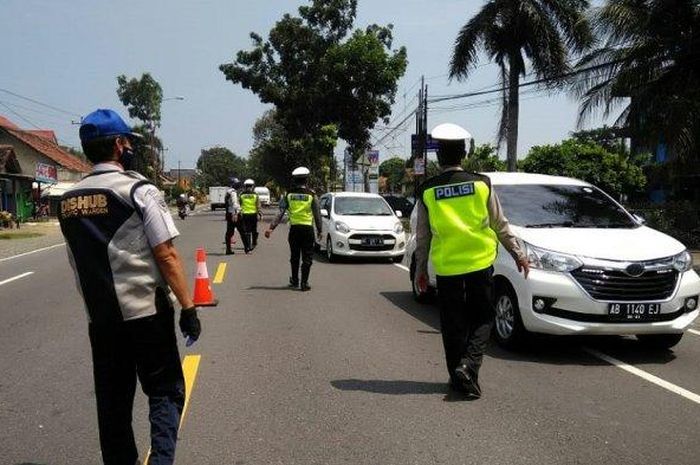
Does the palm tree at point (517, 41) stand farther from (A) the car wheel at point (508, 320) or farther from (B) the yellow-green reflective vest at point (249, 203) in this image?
(A) the car wheel at point (508, 320)

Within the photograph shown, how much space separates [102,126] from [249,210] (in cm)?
1345

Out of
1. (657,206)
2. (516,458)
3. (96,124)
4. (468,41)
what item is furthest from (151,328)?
(468,41)

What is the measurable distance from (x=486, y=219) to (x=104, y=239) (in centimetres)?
296

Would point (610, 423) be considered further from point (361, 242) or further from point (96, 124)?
point (361, 242)

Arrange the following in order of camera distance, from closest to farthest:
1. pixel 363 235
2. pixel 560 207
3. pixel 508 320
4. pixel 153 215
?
pixel 153 215 → pixel 508 320 → pixel 560 207 → pixel 363 235

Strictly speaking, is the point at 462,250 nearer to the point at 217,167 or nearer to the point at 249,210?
the point at 249,210

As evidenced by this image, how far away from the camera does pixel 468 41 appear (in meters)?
25.5

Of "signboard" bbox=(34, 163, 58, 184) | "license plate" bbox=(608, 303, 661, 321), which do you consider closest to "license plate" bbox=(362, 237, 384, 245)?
"license plate" bbox=(608, 303, 661, 321)

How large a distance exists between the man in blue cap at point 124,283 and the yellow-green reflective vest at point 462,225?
2.37m

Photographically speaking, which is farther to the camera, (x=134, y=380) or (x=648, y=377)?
(x=648, y=377)

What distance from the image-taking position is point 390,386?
5.45m

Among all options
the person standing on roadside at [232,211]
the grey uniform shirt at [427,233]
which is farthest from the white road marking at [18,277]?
the grey uniform shirt at [427,233]

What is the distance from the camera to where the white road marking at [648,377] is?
5.25 meters

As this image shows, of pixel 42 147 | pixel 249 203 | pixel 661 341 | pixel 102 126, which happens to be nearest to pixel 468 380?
pixel 661 341
